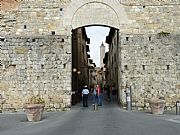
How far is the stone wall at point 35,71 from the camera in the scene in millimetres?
17734

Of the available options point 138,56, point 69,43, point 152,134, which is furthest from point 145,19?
point 152,134

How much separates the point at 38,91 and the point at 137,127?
26.2ft

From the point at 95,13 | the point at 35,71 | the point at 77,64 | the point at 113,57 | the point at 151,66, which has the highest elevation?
the point at 95,13

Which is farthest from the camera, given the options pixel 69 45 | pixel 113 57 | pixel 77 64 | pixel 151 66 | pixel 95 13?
pixel 113 57

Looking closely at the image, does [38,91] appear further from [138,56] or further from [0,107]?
[138,56]

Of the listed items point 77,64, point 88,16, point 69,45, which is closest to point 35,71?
point 69,45

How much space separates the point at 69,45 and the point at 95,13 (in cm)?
226

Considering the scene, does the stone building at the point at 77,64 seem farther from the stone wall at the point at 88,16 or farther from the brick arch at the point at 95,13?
the stone wall at the point at 88,16

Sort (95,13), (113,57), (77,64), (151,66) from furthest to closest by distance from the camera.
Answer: (113,57) → (77,64) → (95,13) → (151,66)

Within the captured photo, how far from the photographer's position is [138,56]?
18047 millimetres

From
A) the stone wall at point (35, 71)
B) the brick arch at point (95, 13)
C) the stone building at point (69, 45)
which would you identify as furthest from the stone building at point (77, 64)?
→ the stone wall at point (35, 71)

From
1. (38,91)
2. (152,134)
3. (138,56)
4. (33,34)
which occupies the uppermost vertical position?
(33,34)

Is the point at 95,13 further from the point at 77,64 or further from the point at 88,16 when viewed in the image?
the point at 77,64

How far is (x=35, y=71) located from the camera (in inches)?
702
